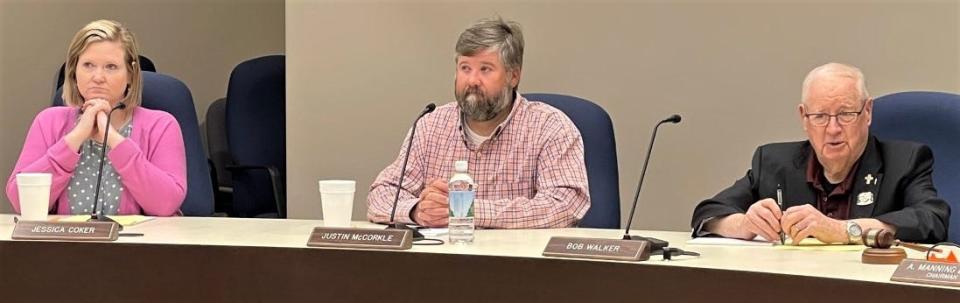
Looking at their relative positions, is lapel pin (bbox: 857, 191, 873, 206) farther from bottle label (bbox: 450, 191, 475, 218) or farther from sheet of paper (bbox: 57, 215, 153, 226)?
sheet of paper (bbox: 57, 215, 153, 226)

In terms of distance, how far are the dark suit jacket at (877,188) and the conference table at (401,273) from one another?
23cm

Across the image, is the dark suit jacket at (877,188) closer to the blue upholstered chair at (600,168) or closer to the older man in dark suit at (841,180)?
the older man in dark suit at (841,180)

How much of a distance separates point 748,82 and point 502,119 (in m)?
0.98

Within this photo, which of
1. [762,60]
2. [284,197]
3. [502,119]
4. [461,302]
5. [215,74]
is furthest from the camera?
[215,74]

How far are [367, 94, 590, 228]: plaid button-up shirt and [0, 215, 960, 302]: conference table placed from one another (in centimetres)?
27

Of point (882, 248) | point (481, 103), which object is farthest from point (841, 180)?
point (481, 103)

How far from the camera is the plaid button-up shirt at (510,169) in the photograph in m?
2.86

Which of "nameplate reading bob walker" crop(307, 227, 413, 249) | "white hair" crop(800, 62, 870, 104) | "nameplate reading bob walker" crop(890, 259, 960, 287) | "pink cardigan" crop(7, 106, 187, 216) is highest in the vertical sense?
"white hair" crop(800, 62, 870, 104)

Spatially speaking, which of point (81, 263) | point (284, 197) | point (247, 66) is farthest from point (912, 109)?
point (247, 66)

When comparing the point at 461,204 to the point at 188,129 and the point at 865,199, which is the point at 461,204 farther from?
the point at 188,129

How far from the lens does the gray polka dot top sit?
310cm

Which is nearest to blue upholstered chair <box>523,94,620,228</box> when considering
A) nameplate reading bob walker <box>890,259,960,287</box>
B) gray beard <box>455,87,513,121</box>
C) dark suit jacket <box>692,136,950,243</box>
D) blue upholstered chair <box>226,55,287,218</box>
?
gray beard <box>455,87,513,121</box>

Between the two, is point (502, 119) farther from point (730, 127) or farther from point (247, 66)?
point (247, 66)

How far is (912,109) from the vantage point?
280 centimetres
